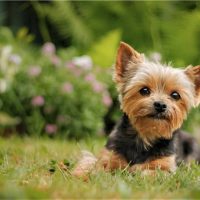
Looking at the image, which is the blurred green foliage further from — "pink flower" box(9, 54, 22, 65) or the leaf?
the leaf

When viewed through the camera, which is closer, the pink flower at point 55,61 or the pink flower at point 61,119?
the pink flower at point 61,119

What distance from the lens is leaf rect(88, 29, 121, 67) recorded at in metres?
12.8

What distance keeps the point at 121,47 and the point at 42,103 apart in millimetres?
3646

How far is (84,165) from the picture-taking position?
22.1ft

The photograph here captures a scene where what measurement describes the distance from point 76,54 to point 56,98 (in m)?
2.52

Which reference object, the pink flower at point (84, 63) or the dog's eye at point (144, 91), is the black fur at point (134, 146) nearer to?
the dog's eye at point (144, 91)

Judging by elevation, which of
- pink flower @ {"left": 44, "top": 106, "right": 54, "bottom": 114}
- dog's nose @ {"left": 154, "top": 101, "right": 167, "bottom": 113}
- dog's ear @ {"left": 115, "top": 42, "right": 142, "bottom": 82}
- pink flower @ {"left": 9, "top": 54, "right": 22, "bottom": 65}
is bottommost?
pink flower @ {"left": 44, "top": 106, "right": 54, "bottom": 114}

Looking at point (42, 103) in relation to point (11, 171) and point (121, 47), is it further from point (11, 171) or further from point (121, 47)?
point (11, 171)

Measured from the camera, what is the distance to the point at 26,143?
948 cm

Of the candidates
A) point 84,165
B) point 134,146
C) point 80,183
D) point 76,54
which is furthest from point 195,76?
point 76,54

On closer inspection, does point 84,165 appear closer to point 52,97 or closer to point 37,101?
point 37,101

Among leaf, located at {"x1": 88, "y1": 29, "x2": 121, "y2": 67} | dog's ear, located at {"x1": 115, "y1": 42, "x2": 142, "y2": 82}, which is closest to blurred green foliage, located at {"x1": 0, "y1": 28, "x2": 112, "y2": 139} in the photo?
leaf, located at {"x1": 88, "y1": 29, "x2": 121, "y2": 67}

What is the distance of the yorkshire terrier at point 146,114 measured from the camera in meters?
6.84

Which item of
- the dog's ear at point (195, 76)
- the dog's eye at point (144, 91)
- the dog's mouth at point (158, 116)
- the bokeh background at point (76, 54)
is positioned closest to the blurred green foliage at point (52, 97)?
the bokeh background at point (76, 54)
